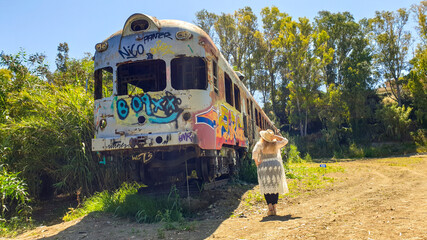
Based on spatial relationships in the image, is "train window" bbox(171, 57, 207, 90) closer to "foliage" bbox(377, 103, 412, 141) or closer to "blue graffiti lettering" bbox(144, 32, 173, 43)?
"blue graffiti lettering" bbox(144, 32, 173, 43)

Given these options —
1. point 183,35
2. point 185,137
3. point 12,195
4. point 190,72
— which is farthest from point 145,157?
point 12,195

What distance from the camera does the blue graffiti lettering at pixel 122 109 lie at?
20.8ft

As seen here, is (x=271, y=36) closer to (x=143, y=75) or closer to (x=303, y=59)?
(x=303, y=59)

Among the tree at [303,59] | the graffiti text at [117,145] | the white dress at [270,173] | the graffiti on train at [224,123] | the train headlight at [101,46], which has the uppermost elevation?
the tree at [303,59]

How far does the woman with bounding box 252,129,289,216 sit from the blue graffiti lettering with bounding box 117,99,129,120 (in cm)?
256

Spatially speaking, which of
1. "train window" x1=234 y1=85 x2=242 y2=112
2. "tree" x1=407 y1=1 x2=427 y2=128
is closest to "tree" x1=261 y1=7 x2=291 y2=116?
"tree" x1=407 y1=1 x2=427 y2=128

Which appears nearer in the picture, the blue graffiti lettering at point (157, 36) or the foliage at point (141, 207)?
the foliage at point (141, 207)

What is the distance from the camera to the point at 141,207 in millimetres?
5910

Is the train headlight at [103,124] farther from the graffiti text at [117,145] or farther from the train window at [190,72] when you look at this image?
the train window at [190,72]

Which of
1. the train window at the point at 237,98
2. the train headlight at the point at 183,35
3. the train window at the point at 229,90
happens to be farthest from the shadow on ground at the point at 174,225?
the train headlight at the point at 183,35

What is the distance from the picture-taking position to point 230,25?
30391 mm

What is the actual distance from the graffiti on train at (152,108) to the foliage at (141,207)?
1.48 m

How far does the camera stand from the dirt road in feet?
12.7

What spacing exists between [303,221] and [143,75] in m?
4.53
